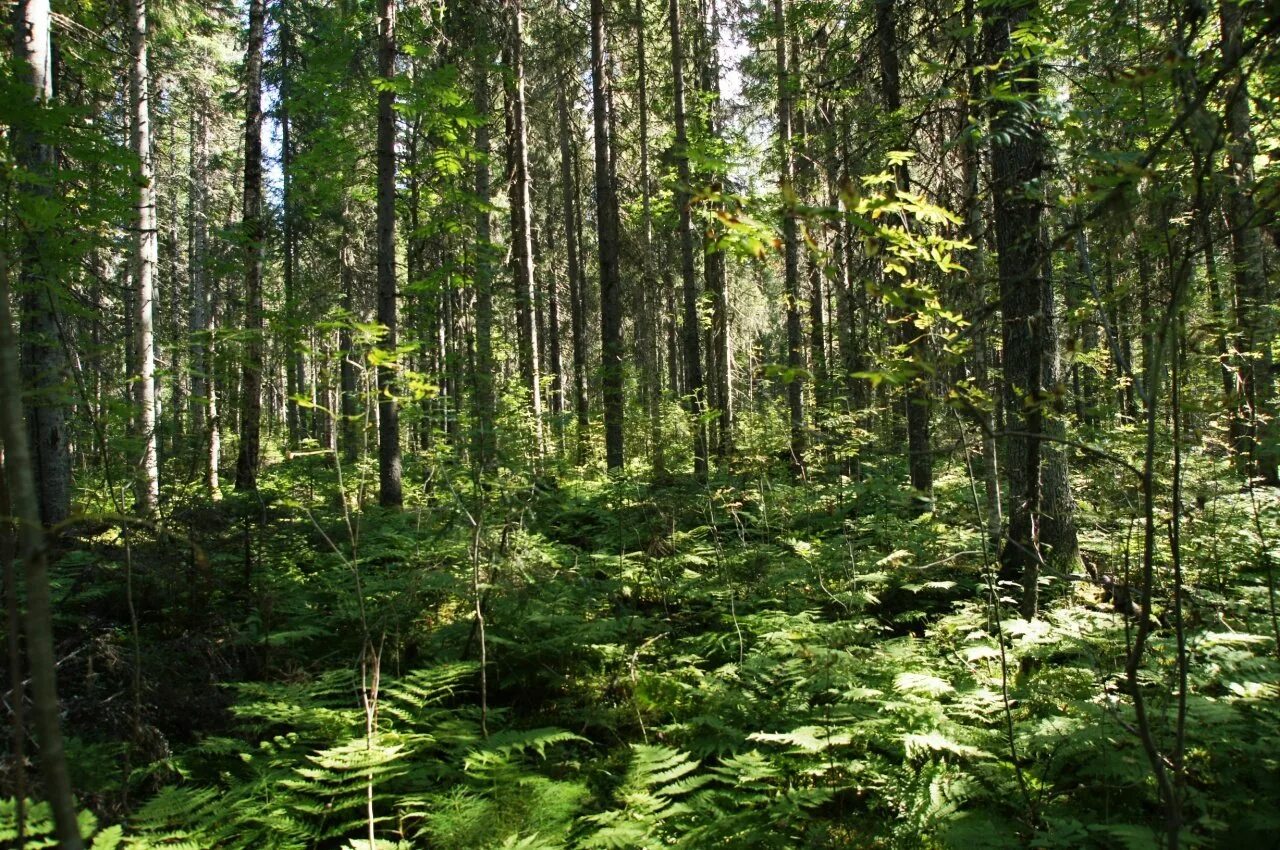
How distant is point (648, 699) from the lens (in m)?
4.32

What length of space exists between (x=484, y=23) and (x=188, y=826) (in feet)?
43.7

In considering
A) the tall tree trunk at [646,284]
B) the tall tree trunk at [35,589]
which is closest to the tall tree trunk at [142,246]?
the tall tree trunk at [646,284]

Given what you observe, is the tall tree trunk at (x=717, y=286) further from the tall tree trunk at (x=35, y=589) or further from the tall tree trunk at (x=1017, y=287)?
the tall tree trunk at (x=35, y=589)

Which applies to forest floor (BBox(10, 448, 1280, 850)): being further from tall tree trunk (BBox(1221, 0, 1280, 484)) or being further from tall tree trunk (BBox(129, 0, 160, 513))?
tall tree trunk (BBox(129, 0, 160, 513))

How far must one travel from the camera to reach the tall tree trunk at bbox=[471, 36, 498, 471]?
18.6ft

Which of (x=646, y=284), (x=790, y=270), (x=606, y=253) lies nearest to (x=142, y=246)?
(x=606, y=253)

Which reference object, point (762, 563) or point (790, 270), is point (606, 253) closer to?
point (790, 270)

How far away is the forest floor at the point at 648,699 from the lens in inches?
114

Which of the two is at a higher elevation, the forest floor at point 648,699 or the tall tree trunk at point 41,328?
the tall tree trunk at point 41,328

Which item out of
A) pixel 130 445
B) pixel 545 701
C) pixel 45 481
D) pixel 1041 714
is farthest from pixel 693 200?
pixel 45 481

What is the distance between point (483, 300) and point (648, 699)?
31.6 feet

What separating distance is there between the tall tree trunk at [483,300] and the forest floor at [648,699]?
22.7 inches

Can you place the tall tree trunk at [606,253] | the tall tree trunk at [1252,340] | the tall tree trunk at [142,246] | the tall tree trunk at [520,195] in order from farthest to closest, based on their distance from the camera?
the tall tree trunk at [520,195] < the tall tree trunk at [606,253] < the tall tree trunk at [142,246] < the tall tree trunk at [1252,340]

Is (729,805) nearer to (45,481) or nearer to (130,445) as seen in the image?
(130,445)
